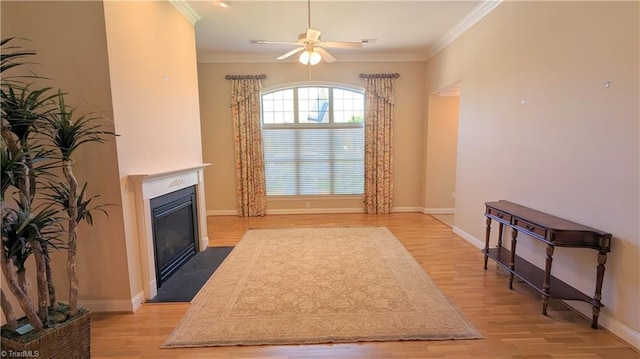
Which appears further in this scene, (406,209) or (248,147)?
(406,209)

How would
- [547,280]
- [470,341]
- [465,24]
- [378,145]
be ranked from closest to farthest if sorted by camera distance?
1. [470,341]
2. [547,280]
3. [465,24]
4. [378,145]

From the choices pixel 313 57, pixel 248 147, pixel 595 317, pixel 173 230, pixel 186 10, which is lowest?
pixel 595 317

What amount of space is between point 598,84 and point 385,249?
2814 millimetres

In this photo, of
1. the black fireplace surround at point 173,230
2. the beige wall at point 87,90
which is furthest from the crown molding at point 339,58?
the beige wall at point 87,90

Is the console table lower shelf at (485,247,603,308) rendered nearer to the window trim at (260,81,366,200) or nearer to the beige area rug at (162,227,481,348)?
the beige area rug at (162,227,481,348)

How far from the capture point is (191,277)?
3.37 metres

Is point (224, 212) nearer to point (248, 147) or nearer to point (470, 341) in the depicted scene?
point (248, 147)

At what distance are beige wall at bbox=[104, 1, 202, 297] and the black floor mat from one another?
301mm

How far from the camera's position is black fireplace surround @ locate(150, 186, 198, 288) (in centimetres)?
312

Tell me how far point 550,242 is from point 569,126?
1.07m

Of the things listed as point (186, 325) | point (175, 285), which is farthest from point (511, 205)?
point (175, 285)

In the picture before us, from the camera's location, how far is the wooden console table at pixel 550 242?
2.27 metres

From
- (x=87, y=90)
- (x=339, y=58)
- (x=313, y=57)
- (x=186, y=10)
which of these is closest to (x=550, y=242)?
(x=313, y=57)

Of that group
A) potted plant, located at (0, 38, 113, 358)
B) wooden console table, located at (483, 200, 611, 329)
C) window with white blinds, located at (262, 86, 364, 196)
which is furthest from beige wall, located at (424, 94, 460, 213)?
potted plant, located at (0, 38, 113, 358)
